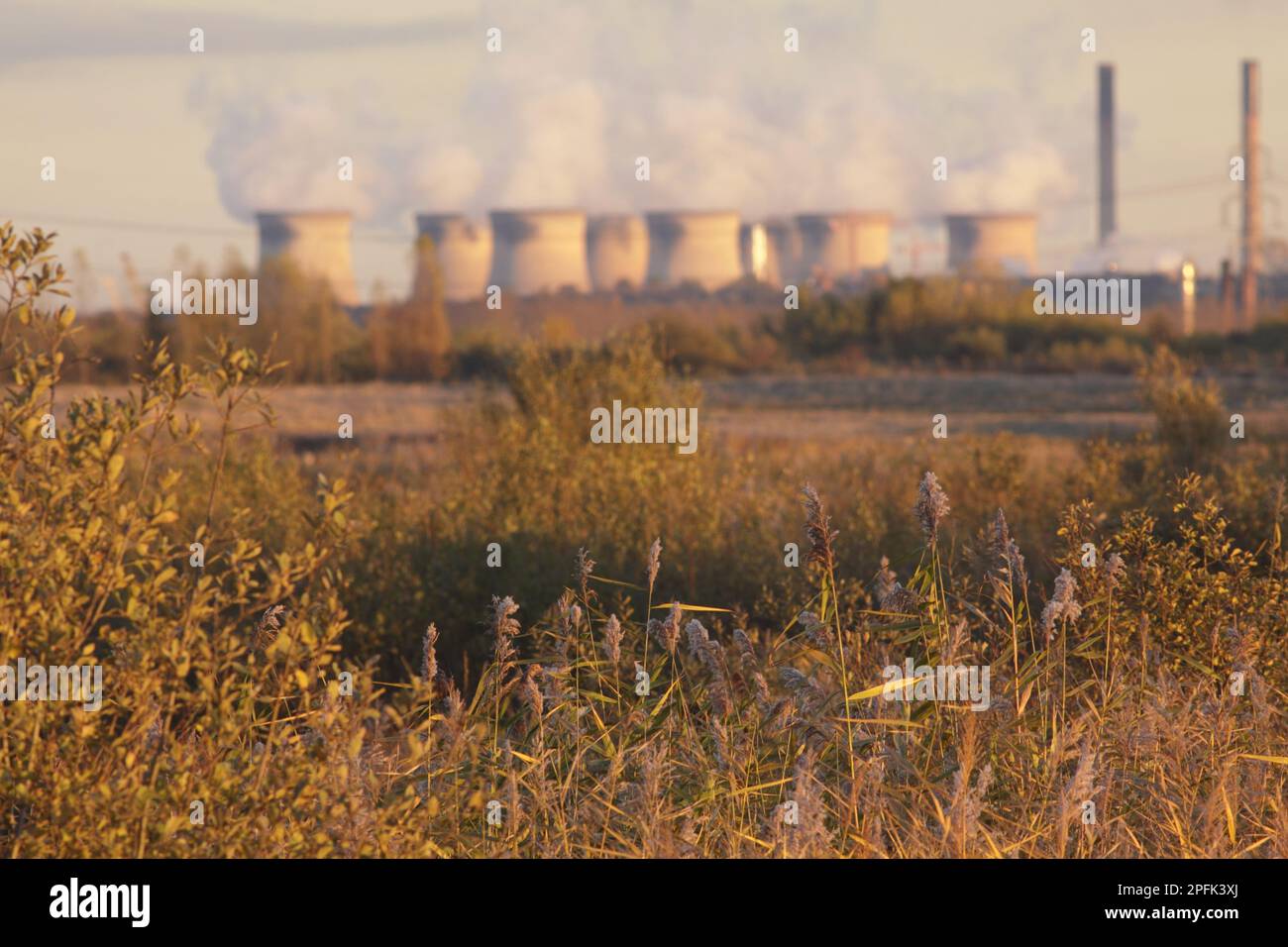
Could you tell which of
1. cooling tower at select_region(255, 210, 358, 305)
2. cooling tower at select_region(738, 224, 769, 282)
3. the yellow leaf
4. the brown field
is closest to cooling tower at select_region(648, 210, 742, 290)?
cooling tower at select_region(738, 224, 769, 282)

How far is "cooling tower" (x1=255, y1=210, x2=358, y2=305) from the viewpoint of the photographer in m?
60.2

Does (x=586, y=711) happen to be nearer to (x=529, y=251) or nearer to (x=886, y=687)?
(x=886, y=687)

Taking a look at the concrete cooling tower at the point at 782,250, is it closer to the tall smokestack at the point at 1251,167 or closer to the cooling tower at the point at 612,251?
the cooling tower at the point at 612,251

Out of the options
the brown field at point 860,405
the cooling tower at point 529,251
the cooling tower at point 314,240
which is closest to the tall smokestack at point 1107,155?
the cooling tower at point 529,251

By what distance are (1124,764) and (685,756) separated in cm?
111

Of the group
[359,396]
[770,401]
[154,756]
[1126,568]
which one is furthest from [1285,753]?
[359,396]

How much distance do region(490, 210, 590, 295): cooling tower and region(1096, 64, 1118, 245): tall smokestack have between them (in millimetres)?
24989

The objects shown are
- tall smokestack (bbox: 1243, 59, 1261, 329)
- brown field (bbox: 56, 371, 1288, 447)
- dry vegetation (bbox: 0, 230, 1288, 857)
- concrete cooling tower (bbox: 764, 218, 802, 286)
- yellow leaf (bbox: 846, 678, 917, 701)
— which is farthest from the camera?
concrete cooling tower (bbox: 764, 218, 802, 286)

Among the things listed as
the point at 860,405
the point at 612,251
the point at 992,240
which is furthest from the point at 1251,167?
the point at 860,405

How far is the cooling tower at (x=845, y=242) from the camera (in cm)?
6950

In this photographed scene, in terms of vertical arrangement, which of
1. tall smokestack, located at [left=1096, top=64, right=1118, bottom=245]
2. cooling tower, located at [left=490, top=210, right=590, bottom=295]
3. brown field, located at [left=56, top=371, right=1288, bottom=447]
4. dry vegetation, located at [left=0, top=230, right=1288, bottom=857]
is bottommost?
dry vegetation, located at [left=0, top=230, right=1288, bottom=857]

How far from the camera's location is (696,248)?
66812 mm

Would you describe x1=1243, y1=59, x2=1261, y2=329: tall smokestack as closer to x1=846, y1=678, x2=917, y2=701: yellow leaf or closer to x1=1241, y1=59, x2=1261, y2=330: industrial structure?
x1=1241, y1=59, x2=1261, y2=330: industrial structure

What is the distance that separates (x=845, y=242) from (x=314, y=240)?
77.3 feet
